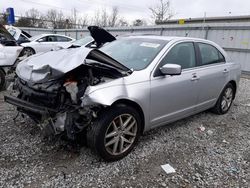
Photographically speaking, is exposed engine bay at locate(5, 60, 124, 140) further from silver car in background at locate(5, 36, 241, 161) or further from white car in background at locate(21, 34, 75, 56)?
white car in background at locate(21, 34, 75, 56)

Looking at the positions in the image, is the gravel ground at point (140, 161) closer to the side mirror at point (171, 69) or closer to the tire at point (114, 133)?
the tire at point (114, 133)

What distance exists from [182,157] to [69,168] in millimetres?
1508

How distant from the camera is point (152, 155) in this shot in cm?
314

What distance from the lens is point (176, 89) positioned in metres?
3.41

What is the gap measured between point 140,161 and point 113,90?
1015mm

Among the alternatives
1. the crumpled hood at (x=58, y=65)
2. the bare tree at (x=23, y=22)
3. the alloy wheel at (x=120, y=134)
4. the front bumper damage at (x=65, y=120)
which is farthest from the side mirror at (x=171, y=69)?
the bare tree at (x=23, y=22)

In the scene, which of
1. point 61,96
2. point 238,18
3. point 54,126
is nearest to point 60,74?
point 61,96

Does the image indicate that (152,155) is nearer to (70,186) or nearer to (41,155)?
(70,186)

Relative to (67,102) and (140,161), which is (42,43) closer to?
(67,102)

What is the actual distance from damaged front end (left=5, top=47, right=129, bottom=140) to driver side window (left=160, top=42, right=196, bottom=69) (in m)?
0.97

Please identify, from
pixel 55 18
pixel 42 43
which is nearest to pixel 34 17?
pixel 55 18

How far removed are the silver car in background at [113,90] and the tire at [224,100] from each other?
3.38ft

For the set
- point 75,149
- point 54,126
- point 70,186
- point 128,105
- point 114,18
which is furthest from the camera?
point 114,18

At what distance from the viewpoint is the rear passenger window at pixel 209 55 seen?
411 cm
